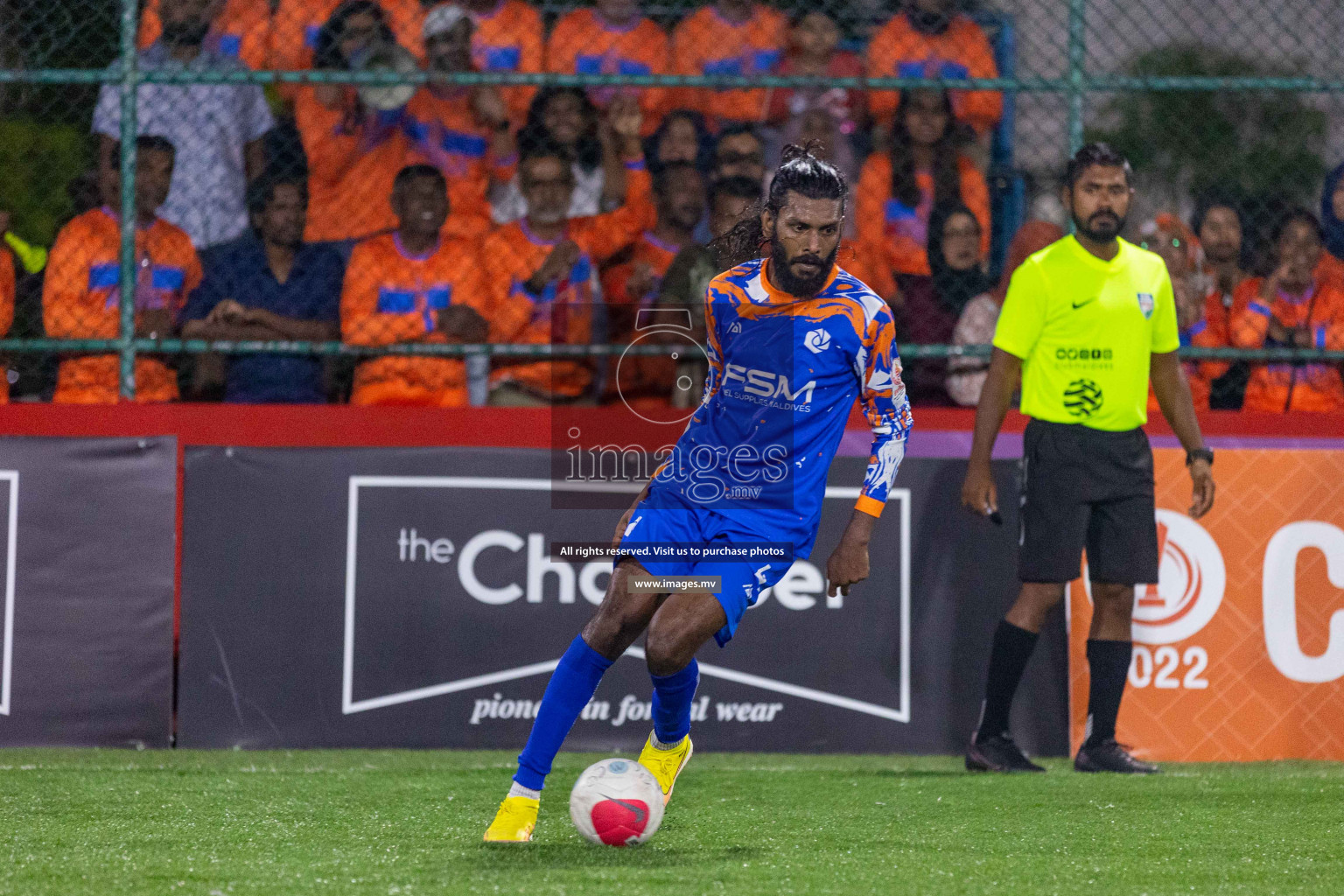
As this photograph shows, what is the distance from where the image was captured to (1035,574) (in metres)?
6.31

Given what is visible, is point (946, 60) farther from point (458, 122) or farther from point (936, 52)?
point (458, 122)

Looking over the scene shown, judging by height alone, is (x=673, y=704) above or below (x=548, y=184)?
below

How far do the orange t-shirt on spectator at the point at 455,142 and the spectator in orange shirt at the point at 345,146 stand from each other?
0.44 feet

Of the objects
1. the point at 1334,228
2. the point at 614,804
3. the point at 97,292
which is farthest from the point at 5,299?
the point at 1334,228

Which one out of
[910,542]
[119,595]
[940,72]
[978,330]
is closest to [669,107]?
[940,72]

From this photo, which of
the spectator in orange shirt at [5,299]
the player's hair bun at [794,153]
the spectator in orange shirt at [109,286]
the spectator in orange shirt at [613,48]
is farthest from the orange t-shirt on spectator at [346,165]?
the player's hair bun at [794,153]

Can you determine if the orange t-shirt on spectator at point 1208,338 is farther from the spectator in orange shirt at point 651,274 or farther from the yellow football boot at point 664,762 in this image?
the yellow football boot at point 664,762

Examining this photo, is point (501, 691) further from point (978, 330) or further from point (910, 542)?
point (978, 330)

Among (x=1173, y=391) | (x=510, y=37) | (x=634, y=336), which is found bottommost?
(x=1173, y=391)

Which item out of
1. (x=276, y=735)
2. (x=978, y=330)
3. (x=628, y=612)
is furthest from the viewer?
(x=978, y=330)

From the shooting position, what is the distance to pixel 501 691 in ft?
22.0

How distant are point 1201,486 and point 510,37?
367 centimetres

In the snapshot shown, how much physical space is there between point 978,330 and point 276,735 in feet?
11.5

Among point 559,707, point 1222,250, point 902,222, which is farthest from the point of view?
point 902,222
